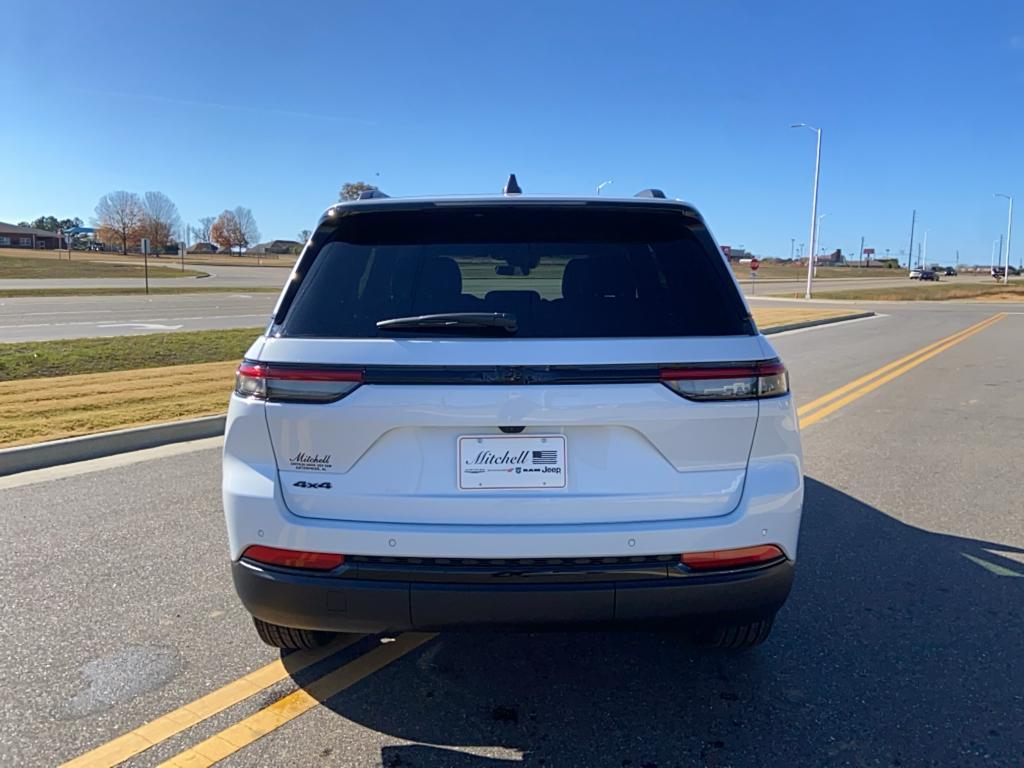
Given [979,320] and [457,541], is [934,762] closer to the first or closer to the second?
[457,541]

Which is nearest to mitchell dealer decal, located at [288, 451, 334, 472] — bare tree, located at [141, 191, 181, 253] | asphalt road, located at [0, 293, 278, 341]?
asphalt road, located at [0, 293, 278, 341]

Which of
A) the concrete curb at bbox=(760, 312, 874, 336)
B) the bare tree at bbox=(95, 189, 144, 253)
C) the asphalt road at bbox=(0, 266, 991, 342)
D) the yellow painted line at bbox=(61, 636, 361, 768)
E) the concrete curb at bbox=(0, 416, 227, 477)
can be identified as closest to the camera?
the yellow painted line at bbox=(61, 636, 361, 768)

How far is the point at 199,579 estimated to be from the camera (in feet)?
13.5

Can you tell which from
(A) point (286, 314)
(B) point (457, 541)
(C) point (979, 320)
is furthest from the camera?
(C) point (979, 320)

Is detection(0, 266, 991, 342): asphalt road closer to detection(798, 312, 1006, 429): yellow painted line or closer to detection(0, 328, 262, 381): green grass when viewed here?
detection(0, 328, 262, 381): green grass

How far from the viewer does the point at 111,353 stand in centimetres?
1212

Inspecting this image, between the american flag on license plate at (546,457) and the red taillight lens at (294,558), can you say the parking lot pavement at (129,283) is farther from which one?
the american flag on license plate at (546,457)

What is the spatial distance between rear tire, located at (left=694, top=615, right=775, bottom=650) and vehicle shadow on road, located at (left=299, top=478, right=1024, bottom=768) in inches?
5.0

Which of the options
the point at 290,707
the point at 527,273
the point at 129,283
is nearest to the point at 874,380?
the point at 527,273

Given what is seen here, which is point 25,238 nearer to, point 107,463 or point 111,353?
point 111,353

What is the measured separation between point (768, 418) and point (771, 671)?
125 centimetres

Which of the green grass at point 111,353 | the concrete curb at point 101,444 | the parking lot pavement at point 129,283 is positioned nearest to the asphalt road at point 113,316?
the green grass at point 111,353

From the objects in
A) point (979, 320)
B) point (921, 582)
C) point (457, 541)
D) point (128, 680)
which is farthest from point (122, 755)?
point (979, 320)

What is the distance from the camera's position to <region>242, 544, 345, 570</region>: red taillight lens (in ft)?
8.32
